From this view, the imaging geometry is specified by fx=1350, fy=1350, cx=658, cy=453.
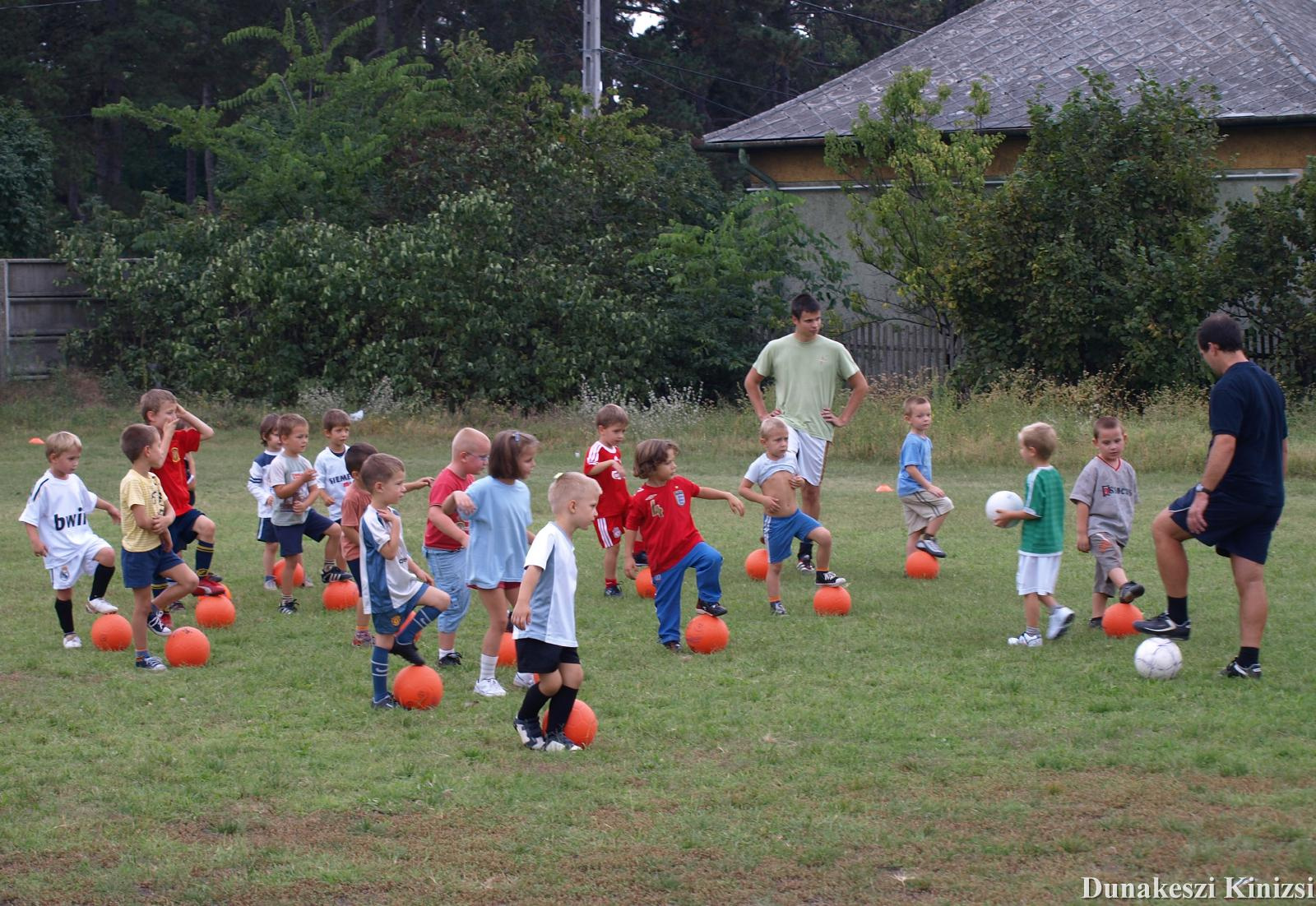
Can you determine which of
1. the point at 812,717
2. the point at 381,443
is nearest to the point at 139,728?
the point at 812,717

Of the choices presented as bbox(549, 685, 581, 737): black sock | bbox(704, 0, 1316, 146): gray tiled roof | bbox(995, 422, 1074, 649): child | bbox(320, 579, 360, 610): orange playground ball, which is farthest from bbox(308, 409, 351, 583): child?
bbox(704, 0, 1316, 146): gray tiled roof

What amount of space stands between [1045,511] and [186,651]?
528 centimetres

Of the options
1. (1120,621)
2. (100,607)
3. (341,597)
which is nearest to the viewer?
(1120,621)

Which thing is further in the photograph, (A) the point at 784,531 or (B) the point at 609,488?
(B) the point at 609,488

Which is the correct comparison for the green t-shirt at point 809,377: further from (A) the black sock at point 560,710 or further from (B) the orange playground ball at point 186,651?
(A) the black sock at point 560,710

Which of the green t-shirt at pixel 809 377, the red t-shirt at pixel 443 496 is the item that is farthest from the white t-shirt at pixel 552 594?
the green t-shirt at pixel 809 377

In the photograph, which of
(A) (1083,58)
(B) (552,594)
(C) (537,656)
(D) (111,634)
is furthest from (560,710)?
(A) (1083,58)

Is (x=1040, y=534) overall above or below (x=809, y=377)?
below

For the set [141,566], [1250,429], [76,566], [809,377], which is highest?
[809,377]

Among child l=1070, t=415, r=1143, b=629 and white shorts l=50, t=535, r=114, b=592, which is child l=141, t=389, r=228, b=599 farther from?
child l=1070, t=415, r=1143, b=629

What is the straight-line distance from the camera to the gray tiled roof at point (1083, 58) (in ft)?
78.6

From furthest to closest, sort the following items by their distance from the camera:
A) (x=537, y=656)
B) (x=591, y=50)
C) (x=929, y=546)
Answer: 1. (x=591, y=50)
2. (x=929, y=546)
3. (x=537, y=656)

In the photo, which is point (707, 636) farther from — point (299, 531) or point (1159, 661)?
point (299, 531)

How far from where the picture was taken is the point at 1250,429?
7273mm
